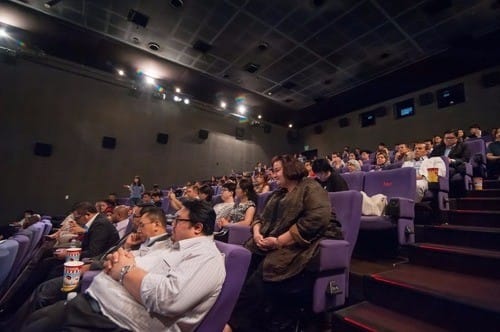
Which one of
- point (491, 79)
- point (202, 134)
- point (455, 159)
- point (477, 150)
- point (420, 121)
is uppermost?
point (491, 79)

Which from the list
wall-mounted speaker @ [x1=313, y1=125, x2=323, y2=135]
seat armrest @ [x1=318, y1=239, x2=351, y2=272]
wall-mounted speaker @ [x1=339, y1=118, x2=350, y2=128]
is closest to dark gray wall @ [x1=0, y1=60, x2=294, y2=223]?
wall-mounted speaker @ [x1=313, y1=125, x2=323, y2=135]

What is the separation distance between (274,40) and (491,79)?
4.83 m

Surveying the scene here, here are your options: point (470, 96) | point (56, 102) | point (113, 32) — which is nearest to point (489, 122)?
point (470, 96)

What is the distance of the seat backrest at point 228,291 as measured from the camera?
1.02m

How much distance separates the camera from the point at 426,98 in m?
6.59

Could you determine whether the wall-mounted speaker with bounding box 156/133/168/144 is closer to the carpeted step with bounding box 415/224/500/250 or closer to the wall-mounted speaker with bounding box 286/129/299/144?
the wall-mounted speaker with bounding box 286/129/299/144

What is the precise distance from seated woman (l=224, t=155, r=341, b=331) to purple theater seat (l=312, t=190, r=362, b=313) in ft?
0.16

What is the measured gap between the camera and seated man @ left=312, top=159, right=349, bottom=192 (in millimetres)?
2273

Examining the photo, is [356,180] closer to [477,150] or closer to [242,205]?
[242,205]

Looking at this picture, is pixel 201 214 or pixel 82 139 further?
pixel 82 139

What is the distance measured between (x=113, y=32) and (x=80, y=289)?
17.2ft

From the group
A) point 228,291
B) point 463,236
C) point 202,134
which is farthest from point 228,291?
point 202,134

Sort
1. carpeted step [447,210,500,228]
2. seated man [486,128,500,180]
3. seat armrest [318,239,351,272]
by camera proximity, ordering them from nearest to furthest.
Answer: seat armrest [318,239,351,272]
carpeted step [447,210,500,228]
seated man [486,128,500,180]

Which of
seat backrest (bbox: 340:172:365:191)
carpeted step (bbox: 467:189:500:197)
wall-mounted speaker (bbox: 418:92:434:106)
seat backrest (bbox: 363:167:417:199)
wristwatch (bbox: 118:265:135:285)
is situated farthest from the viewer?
wall-mounted speaker (bbox: 418:92:434:106)
